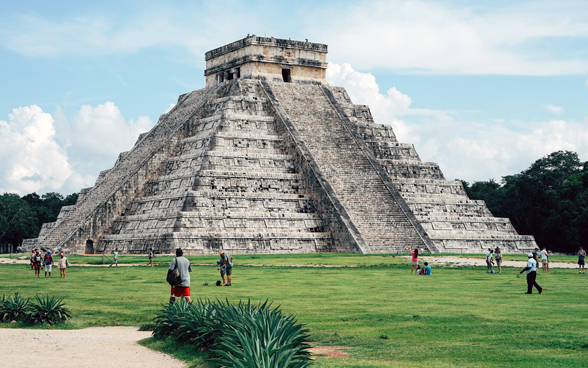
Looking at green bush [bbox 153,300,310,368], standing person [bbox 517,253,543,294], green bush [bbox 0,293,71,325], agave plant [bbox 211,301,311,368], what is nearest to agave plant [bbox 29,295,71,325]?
green bush [bbox 0,293,71,325]

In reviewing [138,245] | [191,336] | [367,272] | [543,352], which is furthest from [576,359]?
[138,245]

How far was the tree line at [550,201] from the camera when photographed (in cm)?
4916

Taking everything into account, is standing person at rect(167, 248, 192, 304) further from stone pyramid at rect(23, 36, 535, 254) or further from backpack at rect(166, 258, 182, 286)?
stone pyramid at rect(23, 36, 535, 254)

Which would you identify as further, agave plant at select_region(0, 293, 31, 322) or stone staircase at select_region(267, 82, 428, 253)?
stone staircase at select_region(267, 82, 428, 253)

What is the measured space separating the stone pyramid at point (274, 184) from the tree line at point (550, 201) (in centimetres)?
984

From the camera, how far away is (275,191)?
37719 millimetres

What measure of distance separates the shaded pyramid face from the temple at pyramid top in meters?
0.95

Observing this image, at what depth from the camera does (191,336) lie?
32.3 ft

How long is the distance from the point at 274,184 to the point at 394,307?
81.0 ft

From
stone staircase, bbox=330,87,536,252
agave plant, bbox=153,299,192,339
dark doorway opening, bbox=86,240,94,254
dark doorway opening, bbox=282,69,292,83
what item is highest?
dark doorway opening, bbox=282,69,292,83

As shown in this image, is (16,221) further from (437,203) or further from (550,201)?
(550,201)

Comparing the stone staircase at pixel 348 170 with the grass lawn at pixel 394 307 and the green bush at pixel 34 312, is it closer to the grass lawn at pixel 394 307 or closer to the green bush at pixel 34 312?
the grass lawn at pixel 394 307

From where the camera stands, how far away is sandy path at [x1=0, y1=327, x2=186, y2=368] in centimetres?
876

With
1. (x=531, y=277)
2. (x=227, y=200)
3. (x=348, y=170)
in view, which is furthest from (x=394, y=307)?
(x=348, y=170)
